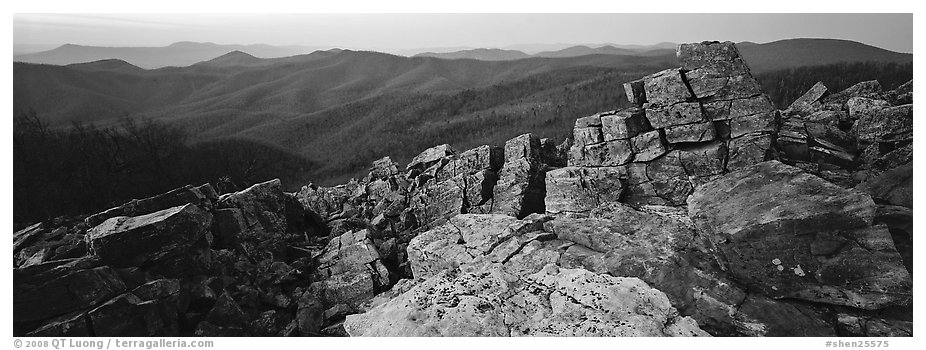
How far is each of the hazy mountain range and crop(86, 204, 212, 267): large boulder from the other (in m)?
4.24

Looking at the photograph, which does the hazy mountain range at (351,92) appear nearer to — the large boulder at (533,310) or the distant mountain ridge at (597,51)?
the distant mountain ridge at (597,51)

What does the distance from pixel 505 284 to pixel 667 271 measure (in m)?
2.95

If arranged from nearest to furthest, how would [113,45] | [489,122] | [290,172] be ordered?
[113,45], [290,172], [489,122]

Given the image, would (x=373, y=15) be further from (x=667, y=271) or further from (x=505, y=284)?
(x=667, y=271)

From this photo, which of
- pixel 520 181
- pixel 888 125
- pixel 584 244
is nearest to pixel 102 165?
pixel 520 181

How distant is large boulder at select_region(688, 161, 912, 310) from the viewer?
7.82 meters

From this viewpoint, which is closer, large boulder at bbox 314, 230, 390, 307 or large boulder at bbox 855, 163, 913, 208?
large boulder at bbox 855, 163, 913, 208

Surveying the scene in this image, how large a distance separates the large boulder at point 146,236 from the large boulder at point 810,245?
11852 millimetres

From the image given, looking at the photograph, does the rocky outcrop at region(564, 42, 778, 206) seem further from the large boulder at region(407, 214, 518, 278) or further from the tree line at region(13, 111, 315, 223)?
the tree line at region(13, 111, 315, 223)

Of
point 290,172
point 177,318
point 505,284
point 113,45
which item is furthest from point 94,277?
point 290,172

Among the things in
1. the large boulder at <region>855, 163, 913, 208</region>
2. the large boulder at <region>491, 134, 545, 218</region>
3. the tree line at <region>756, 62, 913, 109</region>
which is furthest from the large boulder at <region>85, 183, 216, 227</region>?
the tree line at <region>756, 62, 913, 109</region>

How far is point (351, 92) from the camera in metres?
76.1

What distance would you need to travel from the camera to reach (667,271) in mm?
8438

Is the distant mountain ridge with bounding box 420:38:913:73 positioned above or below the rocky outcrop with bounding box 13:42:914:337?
above
